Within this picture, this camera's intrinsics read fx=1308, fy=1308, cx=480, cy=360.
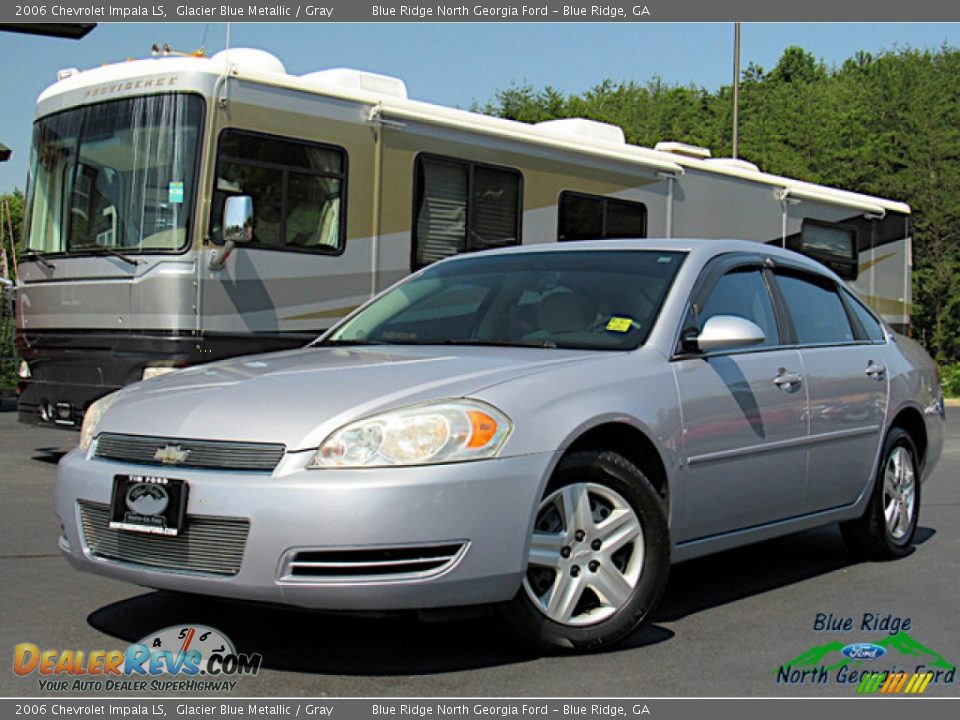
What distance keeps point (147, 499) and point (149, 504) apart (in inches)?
0.8

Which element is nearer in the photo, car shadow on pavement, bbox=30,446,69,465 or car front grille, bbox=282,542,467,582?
car front grille, bbox=282,542,467,582

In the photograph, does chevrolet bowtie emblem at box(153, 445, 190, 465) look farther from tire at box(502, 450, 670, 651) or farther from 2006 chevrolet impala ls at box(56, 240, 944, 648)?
tire at box(502, 450, 670, 651)

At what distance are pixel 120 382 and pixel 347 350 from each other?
4666 mm

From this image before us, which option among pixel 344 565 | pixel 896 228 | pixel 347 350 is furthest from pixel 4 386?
pixel 344 565

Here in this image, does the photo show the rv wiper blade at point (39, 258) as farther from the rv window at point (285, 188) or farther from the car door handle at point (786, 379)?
the car door handle at point (786, 379)

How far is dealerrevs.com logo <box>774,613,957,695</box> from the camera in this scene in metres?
4.30

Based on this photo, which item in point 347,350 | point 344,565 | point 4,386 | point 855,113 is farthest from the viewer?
point 855,113

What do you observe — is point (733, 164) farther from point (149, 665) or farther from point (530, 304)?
point (149, 665)

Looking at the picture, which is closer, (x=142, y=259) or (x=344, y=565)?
(x=344, y=565)

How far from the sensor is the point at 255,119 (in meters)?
9.82

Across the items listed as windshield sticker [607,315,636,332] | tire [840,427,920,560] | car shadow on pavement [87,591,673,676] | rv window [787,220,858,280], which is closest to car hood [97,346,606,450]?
windshield sticker [607,315,636,332]

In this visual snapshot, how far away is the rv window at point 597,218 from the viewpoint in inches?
481

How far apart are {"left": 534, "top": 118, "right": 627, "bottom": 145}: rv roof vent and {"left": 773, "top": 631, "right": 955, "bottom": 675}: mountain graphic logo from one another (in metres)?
8.05

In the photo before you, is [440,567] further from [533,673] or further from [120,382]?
[120,382]
